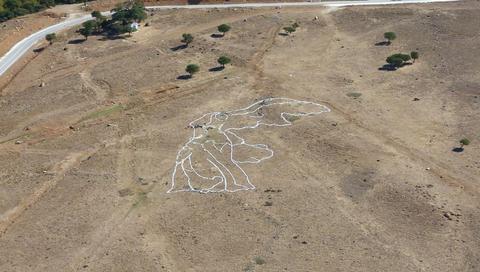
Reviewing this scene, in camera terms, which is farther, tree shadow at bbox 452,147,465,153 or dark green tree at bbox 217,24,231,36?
dark green tree at bbox 217,24,231,36

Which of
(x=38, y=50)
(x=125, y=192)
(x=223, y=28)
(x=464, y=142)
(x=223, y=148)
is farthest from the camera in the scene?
(x=38, y=50)

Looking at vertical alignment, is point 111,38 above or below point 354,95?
above

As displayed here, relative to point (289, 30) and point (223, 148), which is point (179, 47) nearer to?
point (289, 30)

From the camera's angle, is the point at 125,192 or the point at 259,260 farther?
the point at 125,192

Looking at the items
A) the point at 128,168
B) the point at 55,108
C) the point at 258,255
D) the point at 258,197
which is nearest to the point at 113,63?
the point at 55,108

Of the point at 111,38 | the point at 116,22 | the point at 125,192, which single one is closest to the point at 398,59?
the point at 125,192

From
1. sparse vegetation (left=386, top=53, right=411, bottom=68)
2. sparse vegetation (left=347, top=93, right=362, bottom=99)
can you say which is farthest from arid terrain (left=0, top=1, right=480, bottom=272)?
sparse vegetation (left=386, top=53, right=411, bottom=68)

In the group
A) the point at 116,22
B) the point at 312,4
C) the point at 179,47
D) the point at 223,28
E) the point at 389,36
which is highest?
the point at 116,22

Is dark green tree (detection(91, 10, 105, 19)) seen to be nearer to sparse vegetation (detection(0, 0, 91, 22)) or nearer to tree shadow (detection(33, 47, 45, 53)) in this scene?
tree shadow (detection(33, 47, 45, 53))
